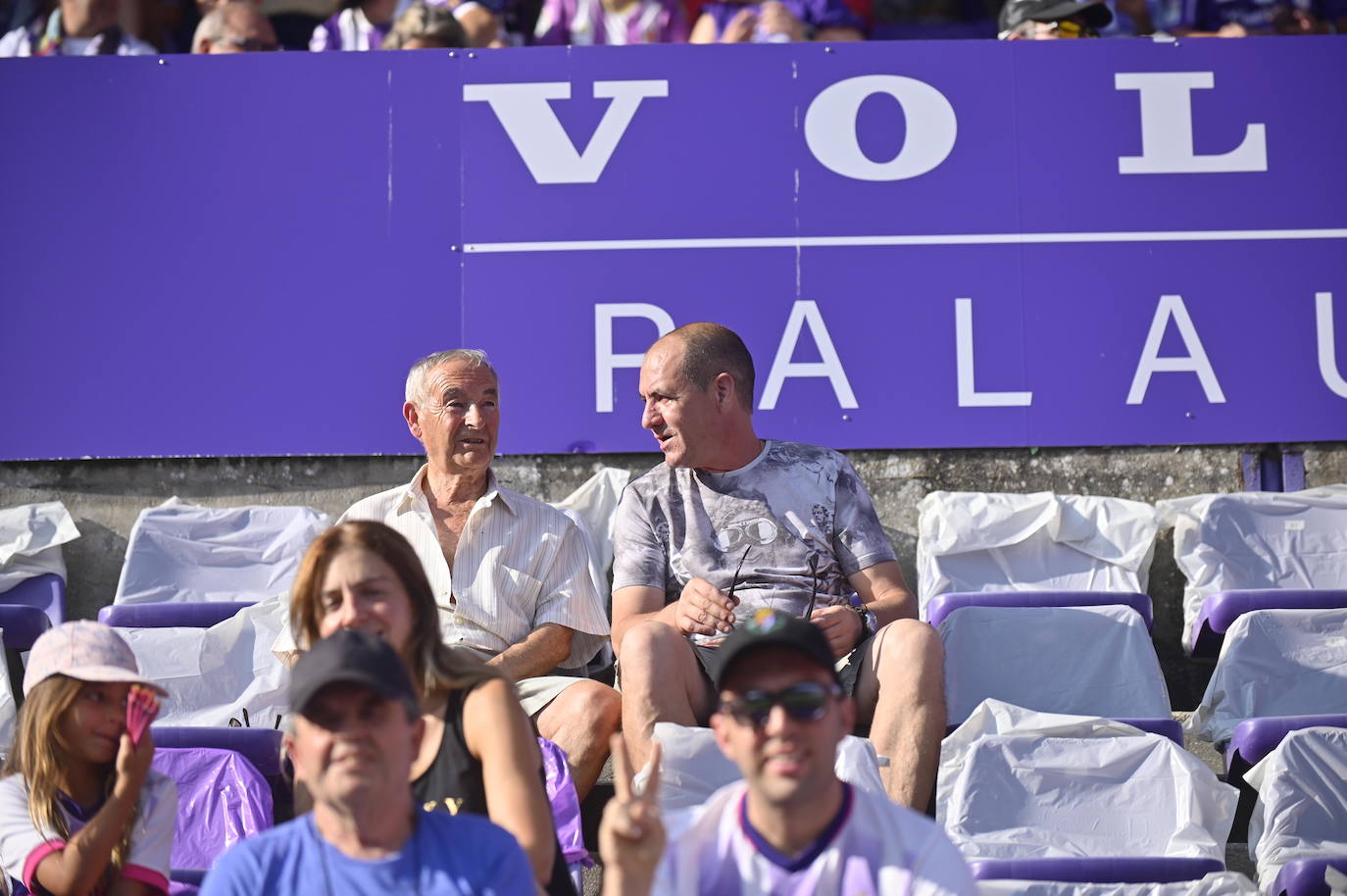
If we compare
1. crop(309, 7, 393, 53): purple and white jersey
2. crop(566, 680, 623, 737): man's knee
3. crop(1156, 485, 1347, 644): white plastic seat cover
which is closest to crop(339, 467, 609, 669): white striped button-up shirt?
crop(566, 680, 623, 737): man's knee

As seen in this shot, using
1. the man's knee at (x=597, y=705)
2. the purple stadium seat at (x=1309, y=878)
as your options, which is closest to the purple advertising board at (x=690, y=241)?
the man's knee at (x=597, y=705)

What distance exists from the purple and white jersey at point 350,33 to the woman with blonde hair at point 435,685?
309 cm

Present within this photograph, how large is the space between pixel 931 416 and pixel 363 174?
66.3 inches

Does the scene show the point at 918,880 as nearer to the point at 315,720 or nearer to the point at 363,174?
the point at 315,720

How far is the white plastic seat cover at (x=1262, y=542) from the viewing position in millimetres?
4000

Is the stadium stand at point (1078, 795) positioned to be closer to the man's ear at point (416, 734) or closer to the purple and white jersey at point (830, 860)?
the purple and white jersey at point (830, 860)

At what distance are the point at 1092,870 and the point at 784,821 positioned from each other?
3.13ft

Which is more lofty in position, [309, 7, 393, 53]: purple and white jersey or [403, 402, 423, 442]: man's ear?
[309, 7, 393, 53]: purple and white jersey

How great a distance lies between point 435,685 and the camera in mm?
2279

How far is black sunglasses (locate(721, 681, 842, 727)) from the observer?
6.15ft

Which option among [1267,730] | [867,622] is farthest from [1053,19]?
[1267,730]

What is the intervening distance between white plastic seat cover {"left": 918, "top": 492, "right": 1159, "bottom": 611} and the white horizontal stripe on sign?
72 cm

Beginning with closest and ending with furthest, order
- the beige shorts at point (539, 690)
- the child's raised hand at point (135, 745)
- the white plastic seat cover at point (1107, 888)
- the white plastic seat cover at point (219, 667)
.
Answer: the child's raised hand at point (135, 745), the white plastic seat cover at point (1107, 888), the beige shorts at point (539, 690), the white plastic seat cover at point (219, 667)

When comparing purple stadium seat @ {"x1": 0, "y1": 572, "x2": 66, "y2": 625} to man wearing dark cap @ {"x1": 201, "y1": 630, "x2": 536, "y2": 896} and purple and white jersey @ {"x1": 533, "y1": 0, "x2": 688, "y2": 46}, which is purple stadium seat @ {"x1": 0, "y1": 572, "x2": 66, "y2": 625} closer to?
purple and white jersey @ {"x1": 533, "y1": 0, "x2": 688, "y2": 46}
